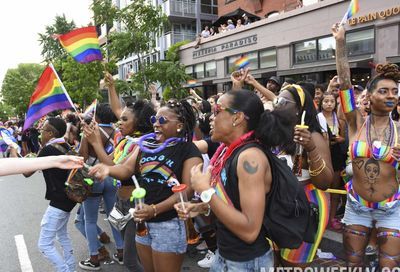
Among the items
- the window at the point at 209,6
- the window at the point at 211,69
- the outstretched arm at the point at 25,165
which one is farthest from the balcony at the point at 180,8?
the outstretched arm at the point at 25,165

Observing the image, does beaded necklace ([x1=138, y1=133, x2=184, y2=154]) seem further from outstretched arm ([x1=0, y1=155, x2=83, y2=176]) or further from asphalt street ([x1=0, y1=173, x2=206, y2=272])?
asphalt street ([x1=0, y1=173, x2=206, y2=272])

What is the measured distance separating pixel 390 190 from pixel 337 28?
5.06 ft

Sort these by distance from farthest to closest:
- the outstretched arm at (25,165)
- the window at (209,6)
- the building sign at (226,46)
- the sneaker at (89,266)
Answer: the window at (209,6), the building sign at (226,46), the sneaker at (89,266), the outstretched arm at (25,165)

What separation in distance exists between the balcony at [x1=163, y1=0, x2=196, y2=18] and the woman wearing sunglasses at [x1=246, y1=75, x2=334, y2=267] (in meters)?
23.8

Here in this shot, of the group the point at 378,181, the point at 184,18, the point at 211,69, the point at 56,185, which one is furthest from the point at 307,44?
the point at 184,18

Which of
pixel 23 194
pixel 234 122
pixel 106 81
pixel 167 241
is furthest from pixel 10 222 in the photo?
pixel 234 122

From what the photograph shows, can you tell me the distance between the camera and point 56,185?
4.05 metres

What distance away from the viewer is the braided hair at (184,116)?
3203 millimetres

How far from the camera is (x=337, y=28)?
343 cm

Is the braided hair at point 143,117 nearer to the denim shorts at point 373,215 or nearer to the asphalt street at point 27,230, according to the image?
the asphalt street at point 27,230

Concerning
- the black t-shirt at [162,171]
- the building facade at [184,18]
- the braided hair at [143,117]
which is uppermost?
the building facade at [184,18]

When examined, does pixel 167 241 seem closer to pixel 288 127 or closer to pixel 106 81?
pixel 288 127

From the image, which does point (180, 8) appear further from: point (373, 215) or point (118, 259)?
point (373, 215)

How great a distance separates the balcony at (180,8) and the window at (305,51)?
1245 cm
